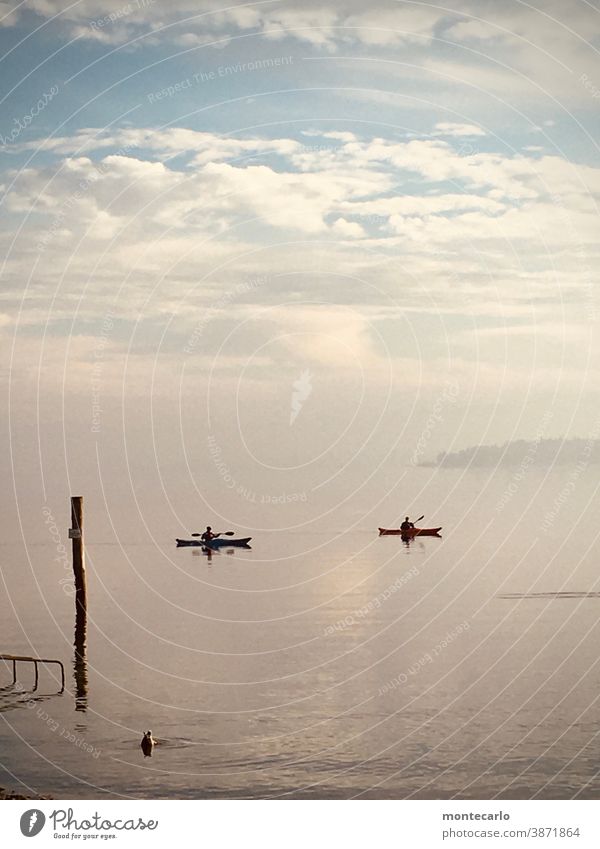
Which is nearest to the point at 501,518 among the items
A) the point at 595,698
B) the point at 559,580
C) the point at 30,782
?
the point at 559,580

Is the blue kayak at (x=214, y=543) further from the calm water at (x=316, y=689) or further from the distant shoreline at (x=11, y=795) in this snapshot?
the distant shoreline at (x=11, y=795)

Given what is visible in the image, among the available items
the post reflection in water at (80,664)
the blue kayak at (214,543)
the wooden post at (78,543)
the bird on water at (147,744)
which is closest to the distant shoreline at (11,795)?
the bird on water at (147,744)

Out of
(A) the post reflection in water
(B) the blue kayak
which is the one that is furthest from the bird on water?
(B) the blue kayak

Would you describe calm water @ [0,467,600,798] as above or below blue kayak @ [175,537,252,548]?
below

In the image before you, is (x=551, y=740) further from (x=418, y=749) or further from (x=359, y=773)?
(x=359, y=773)

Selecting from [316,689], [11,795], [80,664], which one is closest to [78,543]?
[80,664]

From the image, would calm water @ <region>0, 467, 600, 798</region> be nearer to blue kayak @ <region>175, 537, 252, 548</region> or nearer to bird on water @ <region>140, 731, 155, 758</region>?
bird on water @ <region>140, 731, 155, 758</region>

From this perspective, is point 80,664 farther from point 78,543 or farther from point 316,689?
point 316,689
